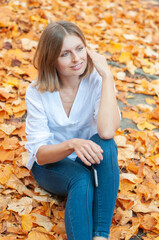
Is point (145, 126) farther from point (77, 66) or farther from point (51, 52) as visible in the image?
point (51, 52)

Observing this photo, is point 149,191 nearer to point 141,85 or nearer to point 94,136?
point 94,136

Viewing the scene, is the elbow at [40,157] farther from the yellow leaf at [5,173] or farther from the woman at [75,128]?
the yellow leaf at [5,173]

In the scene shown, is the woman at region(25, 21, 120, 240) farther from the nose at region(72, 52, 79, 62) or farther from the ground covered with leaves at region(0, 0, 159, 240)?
the ground covered with leaves at region(0, 0, 159, 240)

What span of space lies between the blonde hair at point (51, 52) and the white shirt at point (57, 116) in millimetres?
43

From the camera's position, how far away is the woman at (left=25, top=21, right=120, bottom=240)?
1.70m

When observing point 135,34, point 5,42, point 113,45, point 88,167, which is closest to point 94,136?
point 88,167

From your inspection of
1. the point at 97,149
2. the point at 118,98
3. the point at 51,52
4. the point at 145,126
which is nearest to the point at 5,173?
the point at 97,149

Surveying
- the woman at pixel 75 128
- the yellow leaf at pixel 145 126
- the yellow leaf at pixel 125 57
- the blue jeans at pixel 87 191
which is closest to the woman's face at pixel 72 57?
the woman at pixel 75 128

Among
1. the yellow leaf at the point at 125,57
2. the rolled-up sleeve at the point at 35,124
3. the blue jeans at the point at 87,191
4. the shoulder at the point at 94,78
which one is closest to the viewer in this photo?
the blue jeans at the point at 87,191

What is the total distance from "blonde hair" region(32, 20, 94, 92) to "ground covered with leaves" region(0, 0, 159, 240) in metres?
0.63

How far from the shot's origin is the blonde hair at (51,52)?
1.78 metres

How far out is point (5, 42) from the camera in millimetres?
3461

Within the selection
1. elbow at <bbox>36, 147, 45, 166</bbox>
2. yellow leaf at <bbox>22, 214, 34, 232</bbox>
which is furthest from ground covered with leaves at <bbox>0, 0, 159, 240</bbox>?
elbow at <bbox>36, 147, 45, 166</bbox>

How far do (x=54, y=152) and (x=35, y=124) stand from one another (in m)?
0.23
